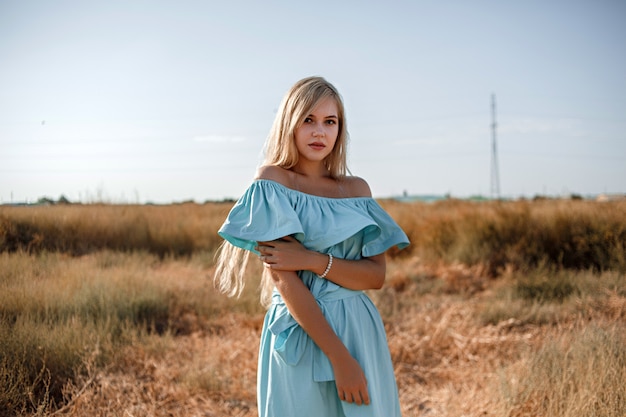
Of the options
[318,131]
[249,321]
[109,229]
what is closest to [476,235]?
[249,321]

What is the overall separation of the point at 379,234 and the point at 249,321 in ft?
12.2

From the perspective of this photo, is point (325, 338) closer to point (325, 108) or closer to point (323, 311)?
point (323, 311)

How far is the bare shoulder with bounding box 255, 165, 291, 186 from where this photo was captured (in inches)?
80.4

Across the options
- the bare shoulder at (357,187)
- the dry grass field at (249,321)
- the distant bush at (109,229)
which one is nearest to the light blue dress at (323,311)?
the bare shoulder at (357,187)

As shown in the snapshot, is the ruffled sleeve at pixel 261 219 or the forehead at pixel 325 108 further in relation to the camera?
the forehead at pixel 325 108

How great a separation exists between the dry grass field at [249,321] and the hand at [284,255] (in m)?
1.82

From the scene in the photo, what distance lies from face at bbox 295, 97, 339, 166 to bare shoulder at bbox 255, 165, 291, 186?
0.11 meters

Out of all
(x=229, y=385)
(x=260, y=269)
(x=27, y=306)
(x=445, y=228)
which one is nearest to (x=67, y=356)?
(x=27, y=306)

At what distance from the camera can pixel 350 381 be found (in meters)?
1.82

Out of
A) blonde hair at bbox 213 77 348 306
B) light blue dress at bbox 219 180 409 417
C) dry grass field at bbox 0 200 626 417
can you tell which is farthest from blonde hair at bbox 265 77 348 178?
dry grass field at bbox 0 200 626 417

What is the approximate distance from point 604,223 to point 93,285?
24.2ft

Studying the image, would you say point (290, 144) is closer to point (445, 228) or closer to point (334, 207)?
point (334, 207)

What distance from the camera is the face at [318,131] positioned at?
2057 mm

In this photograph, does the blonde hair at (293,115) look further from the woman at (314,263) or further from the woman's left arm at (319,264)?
the woman's left arm at (319,264)
